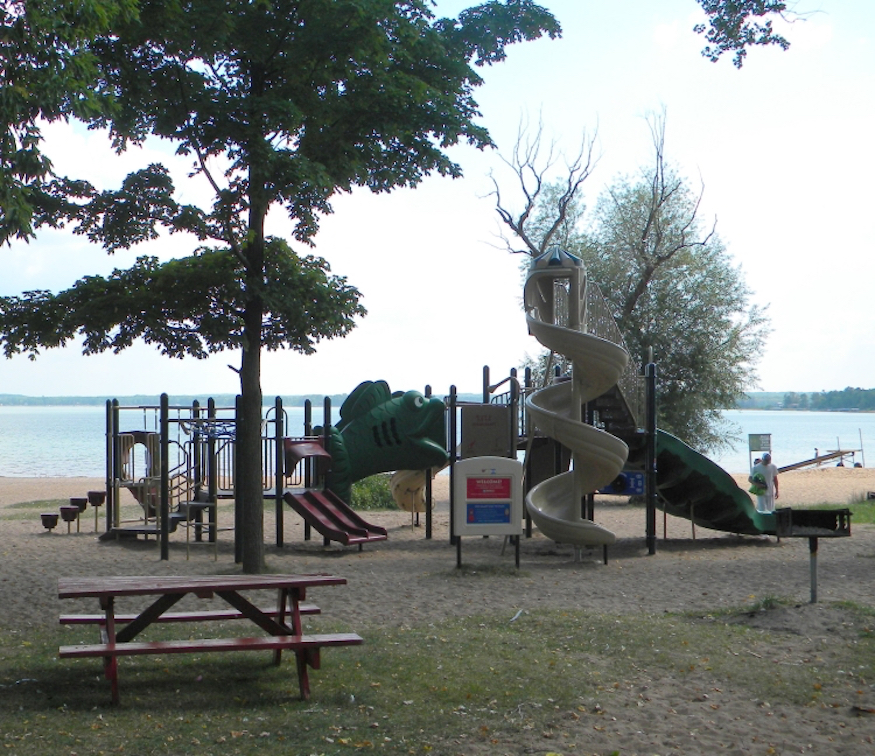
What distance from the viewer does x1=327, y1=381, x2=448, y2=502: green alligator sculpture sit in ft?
53.0

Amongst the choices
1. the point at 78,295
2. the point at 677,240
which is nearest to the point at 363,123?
the point at 78,295

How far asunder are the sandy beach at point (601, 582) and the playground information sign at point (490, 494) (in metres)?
0.60

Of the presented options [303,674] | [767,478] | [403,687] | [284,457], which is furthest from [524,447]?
[303,674]

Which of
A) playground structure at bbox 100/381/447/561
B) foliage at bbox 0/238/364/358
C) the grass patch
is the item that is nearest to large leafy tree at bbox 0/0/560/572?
foliage at bbox 0/238/364/358

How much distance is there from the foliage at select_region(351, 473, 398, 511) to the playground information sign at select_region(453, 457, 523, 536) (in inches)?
420

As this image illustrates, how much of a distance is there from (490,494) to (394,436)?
474 cm

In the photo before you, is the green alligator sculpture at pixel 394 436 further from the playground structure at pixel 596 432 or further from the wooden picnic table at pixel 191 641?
the wooden picnic table at pixel 191 641

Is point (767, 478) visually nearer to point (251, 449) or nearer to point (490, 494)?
point (490, 494)

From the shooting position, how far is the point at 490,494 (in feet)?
38.6

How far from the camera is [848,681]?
6.11 m

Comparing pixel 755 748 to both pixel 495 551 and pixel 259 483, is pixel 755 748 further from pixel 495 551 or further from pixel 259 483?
pixel 495 551

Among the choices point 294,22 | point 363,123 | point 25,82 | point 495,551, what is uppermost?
point 294,22

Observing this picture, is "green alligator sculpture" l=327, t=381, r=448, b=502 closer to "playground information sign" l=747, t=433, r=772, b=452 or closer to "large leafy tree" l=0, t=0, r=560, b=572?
"large leafy tree" l=0, t=0, r=560, b=572

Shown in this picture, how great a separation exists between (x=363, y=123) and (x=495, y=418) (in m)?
5.56
